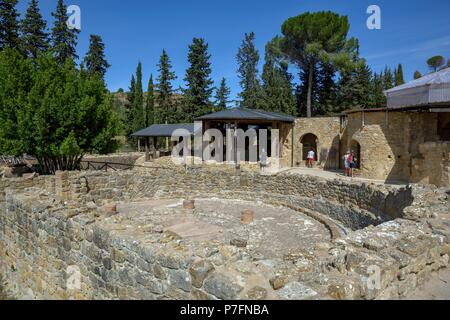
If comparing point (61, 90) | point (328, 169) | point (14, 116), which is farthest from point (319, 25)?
point (14, 116)

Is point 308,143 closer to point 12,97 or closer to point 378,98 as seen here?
point 378,98

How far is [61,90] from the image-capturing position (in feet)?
39.2

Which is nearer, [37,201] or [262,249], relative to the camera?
[37,201]

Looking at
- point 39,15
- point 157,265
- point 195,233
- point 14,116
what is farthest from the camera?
point 39,15

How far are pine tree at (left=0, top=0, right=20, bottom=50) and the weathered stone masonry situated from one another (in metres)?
19.1

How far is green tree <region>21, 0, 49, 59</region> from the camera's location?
937 inches

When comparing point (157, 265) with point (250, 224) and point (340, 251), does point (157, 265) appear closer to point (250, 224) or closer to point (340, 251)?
point (340, 251)

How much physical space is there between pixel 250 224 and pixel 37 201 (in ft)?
17.1

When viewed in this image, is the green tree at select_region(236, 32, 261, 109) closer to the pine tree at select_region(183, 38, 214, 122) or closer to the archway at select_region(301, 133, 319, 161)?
the pine tree at select_region(183, 38, 214, 122)

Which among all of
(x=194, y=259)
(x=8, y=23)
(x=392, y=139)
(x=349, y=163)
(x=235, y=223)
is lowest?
(x=235, y=223)

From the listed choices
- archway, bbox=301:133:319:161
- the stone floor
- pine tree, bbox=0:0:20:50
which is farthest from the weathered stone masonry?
pine tree, bbox=0:0:20:50

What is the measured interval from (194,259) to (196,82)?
101 ft

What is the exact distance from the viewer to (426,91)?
16.7m

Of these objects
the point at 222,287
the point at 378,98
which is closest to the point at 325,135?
the point at 378,98
